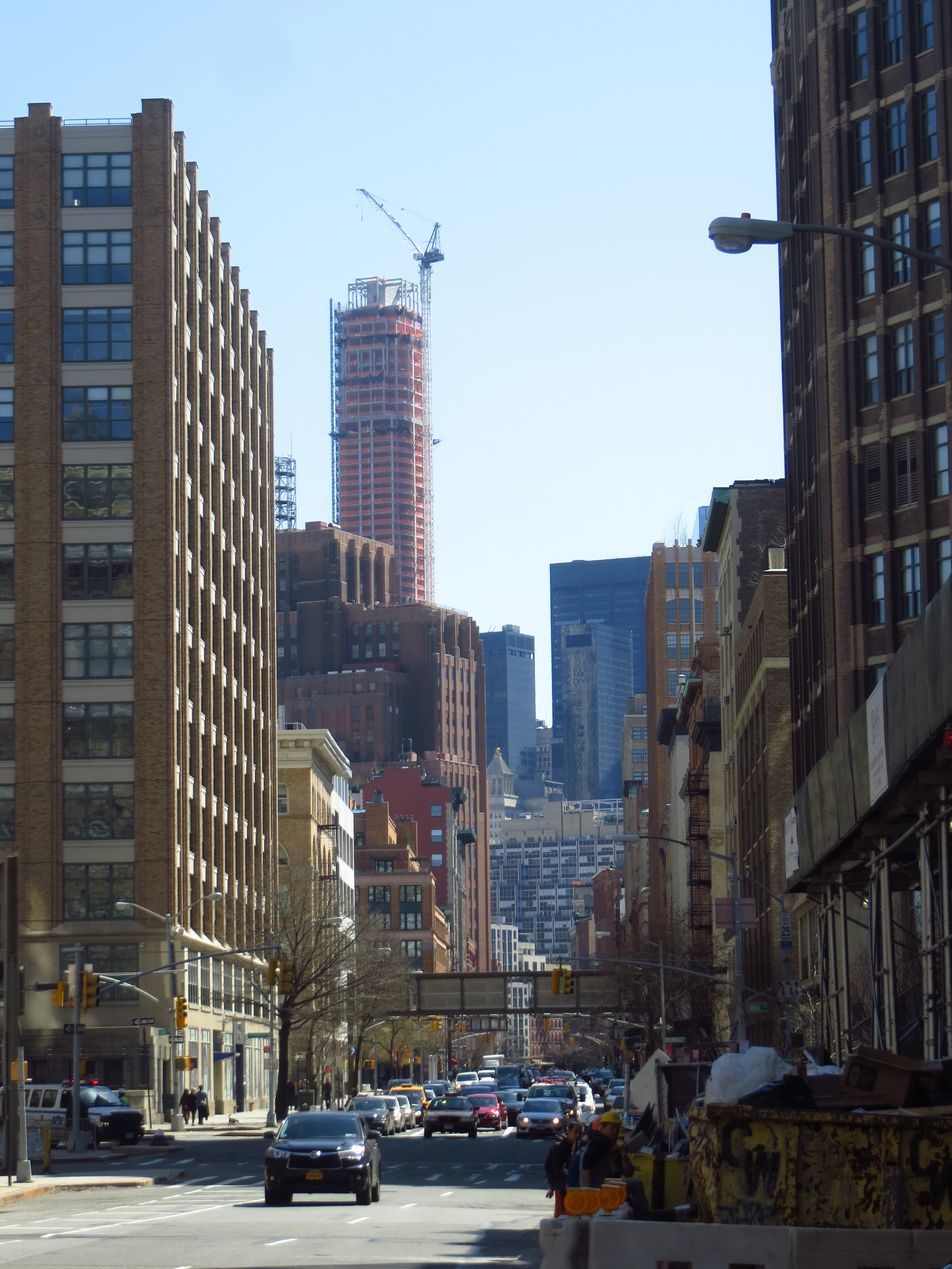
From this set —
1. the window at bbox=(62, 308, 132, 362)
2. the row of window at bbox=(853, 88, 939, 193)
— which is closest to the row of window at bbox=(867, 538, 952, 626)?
the row of window at bbox=(853, 88, 939, 193)

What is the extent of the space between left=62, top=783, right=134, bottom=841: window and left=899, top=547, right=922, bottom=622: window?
36.1 metres

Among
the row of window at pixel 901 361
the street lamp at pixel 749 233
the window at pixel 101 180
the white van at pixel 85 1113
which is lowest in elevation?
the white van at pixel 85 1113

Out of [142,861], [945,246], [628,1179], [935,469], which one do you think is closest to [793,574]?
[935,469]

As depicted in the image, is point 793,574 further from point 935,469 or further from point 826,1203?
point 826,1203

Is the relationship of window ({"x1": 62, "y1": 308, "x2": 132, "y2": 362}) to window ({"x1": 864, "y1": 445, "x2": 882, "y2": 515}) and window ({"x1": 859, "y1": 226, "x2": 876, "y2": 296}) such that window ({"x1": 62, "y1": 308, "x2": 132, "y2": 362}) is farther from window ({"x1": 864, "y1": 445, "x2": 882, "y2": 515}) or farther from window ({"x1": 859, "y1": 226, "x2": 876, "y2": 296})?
window ({"x1": 864, "y1": 445, "x2": 882, "y2": 515})

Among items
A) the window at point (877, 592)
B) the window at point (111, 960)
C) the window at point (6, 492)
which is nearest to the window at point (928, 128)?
the window at point (877, 592)

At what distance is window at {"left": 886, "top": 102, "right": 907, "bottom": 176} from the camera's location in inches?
2479

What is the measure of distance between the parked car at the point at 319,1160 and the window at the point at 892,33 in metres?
44.2

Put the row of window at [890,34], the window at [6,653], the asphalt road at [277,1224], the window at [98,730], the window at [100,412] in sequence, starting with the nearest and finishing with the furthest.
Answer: the asphalt road at [277,1224]
the row of window at [890,34]
the window at [98,730]
the window at [6,653]
the window at [100,412]

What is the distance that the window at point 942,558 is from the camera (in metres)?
59.4

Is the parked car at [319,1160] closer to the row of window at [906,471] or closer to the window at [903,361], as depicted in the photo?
the row of window at [906,471]

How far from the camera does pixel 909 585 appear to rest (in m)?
61.4

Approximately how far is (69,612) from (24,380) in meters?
10.5

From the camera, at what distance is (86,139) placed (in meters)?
86.1
